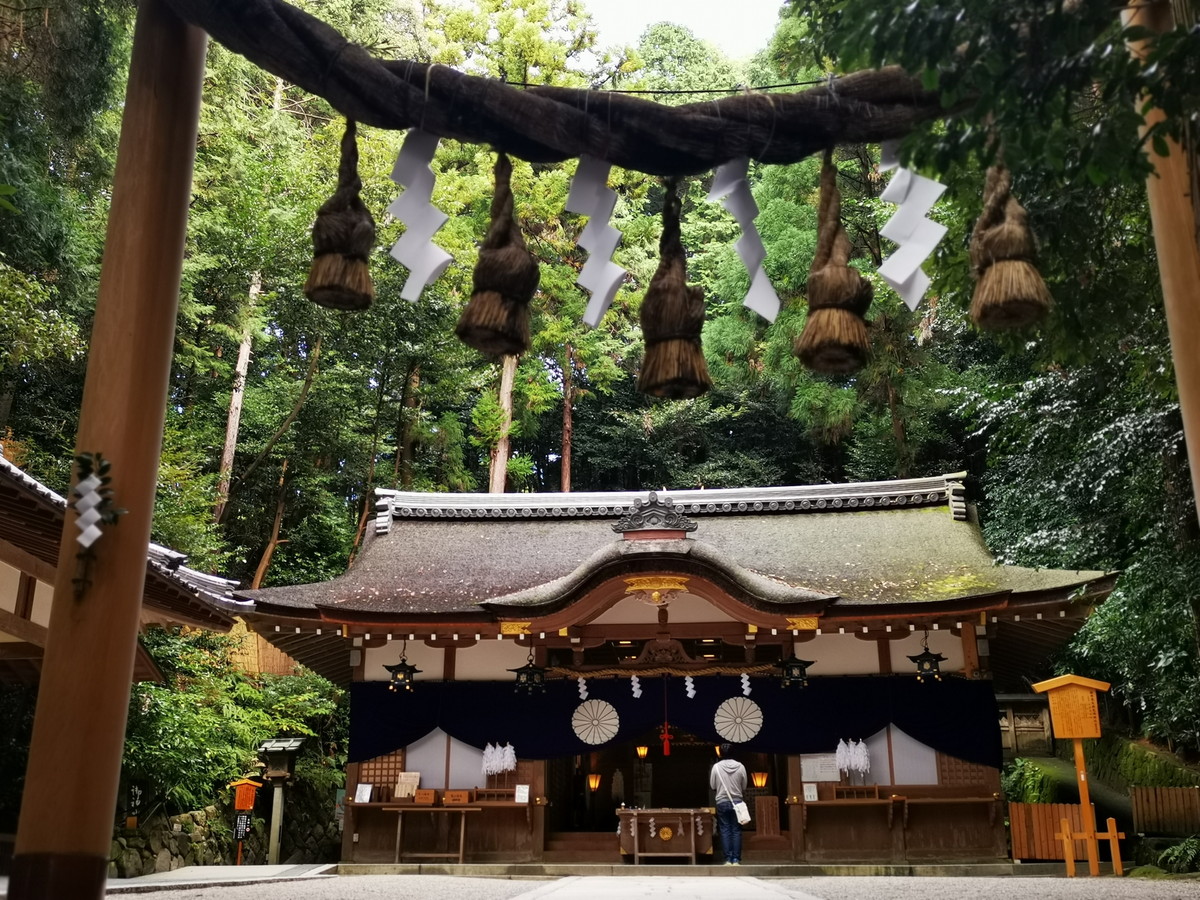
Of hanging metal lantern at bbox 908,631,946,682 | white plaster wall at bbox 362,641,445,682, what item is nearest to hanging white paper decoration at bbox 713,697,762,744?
hanging metal lantern at bbox 908,631,946,682

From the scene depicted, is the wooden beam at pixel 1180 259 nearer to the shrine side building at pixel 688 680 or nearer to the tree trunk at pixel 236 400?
the shrine side building at pixel 688 680

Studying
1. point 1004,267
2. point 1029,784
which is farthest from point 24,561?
point 1029,784

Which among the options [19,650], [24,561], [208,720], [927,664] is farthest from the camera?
[208,720]

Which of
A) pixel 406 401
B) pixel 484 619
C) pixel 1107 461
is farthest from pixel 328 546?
pixel 1107 461

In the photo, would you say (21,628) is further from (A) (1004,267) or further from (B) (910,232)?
(A) (1004,267)

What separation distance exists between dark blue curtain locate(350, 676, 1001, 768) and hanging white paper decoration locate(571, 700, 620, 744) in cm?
6

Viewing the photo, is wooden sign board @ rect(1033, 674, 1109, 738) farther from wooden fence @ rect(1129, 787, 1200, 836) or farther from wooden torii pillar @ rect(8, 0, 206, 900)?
wooden torii pillar @ rect(8, 0, 206, 900)

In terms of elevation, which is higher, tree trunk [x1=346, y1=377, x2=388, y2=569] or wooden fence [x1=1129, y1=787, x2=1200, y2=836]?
tree trunk [x1=346, y1=377, x2=388, y2=569]

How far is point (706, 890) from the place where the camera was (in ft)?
23.1

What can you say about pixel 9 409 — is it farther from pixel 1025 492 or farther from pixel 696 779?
pixel 1025 492

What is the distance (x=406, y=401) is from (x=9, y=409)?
7.30 meters

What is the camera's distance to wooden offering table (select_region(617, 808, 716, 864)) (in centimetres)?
1051

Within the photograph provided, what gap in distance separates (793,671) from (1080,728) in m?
2.85

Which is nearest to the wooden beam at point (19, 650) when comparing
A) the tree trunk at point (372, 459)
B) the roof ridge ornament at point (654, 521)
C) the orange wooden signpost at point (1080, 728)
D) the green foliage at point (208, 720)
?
the green foliage at point (208, 720)
